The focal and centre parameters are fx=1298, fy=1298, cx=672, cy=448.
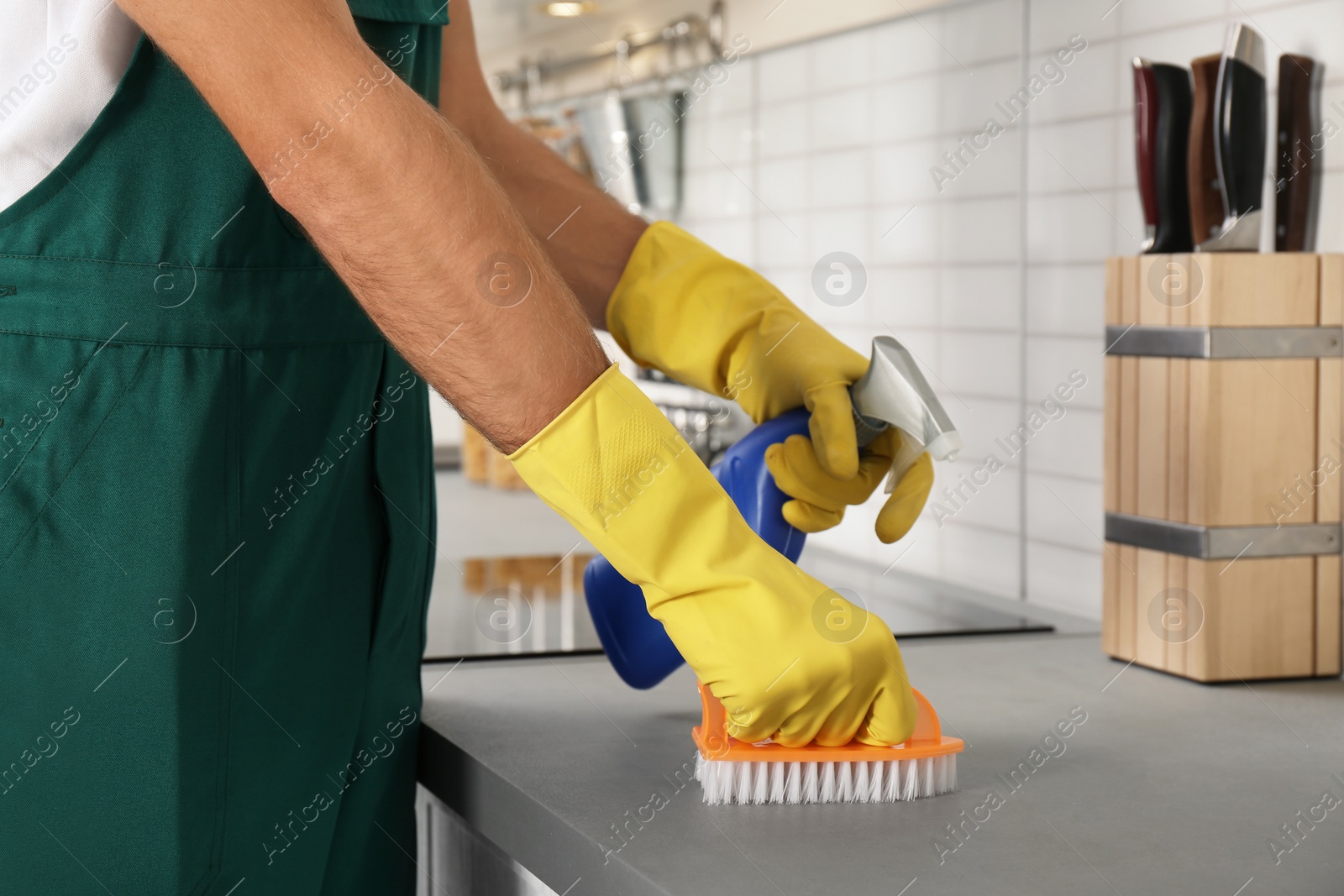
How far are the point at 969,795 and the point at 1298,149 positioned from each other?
0.67 m

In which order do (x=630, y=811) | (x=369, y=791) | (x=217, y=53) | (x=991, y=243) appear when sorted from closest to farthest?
1. (x=217, y=53)
2. (x=630, y=811)
3. (x=369, y=791)
4. (x=991, y=243)

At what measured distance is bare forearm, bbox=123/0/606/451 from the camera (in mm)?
583

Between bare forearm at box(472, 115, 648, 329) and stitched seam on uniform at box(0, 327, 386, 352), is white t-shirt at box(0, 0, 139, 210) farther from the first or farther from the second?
Answer: bare forearm at box(472, 115, 648, 329)

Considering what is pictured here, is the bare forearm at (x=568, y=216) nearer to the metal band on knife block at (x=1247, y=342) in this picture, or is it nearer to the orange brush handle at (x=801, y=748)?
the orange brush handle at (x=801, y=748)

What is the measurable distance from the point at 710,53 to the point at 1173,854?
1225 mm

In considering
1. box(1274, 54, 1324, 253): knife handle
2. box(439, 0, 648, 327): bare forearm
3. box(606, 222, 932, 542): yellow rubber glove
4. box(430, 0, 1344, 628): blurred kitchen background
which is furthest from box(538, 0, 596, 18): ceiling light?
box(1274, 54, 1324, 253): knife handle

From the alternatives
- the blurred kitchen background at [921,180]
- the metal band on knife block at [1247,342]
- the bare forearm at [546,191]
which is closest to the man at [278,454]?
the bare forearm at [546,191]

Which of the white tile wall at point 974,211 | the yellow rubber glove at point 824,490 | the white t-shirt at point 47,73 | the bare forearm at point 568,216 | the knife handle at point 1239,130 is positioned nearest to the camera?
the white t-shirt at point 47,73

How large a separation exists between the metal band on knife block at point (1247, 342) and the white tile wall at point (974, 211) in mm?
317

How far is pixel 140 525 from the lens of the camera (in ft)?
2.33

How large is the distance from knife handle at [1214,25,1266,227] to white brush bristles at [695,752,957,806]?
580 millimetres

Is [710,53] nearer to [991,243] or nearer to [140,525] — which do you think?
[991,243]

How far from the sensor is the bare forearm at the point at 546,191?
0.94 meters

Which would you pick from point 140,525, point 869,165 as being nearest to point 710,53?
point 869,165
